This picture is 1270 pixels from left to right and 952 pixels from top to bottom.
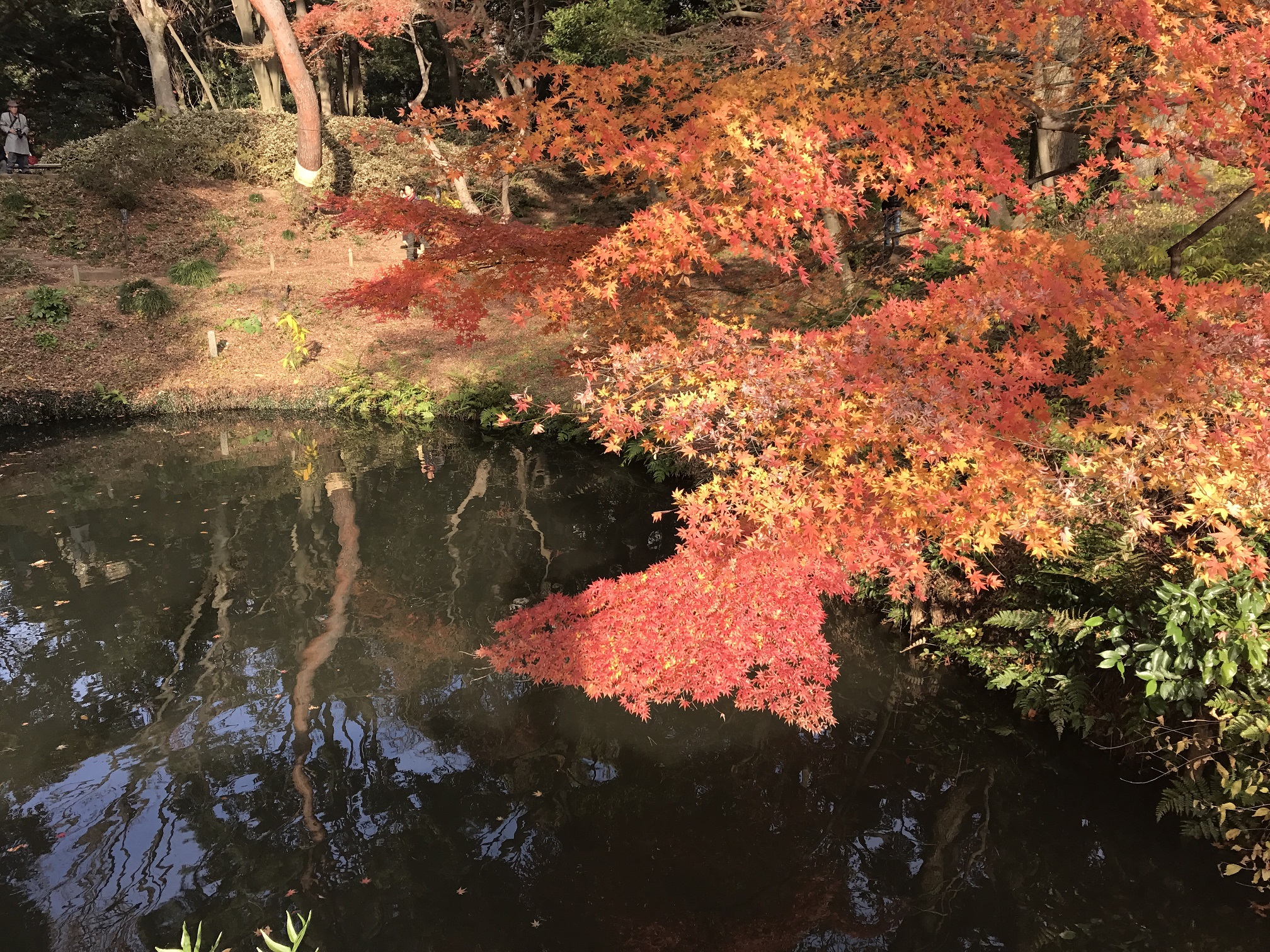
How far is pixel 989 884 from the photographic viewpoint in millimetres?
4660

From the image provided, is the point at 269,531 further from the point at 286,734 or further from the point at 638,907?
the point at 638,907

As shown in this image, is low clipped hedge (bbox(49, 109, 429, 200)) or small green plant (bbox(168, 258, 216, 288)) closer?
small green plant (bbox(168, 258, 216, 288))

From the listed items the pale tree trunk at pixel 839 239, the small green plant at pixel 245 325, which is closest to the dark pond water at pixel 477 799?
the pale tree trunk at pixel 839 239

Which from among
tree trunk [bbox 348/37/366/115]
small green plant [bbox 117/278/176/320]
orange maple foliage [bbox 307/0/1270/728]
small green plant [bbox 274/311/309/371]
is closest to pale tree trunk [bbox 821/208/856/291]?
orange maple foliage [bbox 307/0/1270/728]

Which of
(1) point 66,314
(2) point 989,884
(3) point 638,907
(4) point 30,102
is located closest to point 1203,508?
(2) point 989,884

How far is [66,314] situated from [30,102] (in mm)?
20666

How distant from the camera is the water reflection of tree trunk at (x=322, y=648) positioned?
5.11 m

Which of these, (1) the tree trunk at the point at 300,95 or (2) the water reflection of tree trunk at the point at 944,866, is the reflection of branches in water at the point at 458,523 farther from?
(1) the tree trunk at the point at 300,95

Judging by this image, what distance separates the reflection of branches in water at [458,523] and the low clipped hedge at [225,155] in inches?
537

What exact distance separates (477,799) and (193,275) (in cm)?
1688

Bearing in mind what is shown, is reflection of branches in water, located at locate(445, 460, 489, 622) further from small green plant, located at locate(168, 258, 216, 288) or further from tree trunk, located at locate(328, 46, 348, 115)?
tree trunk, located at locate(328, 46, 348, 115)

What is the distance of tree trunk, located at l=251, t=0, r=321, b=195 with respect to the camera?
17.4 meters

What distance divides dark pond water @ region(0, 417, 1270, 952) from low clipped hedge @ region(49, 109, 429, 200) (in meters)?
16.2

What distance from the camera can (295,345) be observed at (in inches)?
656
